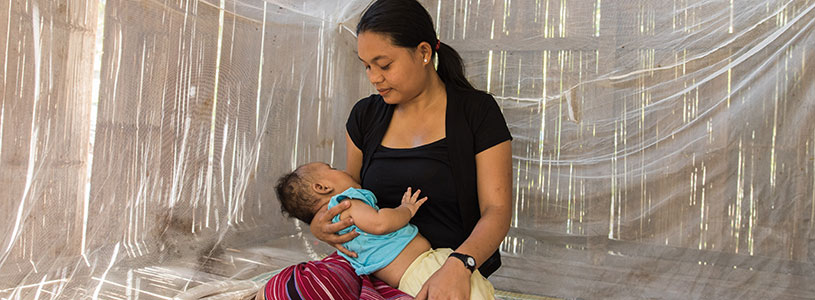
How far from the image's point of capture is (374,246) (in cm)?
151

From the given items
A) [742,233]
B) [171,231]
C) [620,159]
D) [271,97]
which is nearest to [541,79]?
[620,159]

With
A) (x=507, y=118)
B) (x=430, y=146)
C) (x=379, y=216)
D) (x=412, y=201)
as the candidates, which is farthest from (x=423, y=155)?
(x=507, y=118)

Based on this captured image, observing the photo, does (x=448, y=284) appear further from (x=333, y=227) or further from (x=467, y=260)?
(x=333, y=227)

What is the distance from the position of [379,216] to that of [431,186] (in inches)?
8.6

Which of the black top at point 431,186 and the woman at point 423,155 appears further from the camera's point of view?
the black top at point 431,186

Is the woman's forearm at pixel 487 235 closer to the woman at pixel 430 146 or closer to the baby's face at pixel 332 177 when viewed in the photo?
the woman at pixel 430 146

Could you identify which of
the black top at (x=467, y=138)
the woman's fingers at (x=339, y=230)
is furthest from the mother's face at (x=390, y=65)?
the woman's fingers at (x=339, y=230)

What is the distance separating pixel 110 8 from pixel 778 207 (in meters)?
2.52

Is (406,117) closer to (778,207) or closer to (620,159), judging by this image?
(620,159)

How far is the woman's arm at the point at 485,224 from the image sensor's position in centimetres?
132

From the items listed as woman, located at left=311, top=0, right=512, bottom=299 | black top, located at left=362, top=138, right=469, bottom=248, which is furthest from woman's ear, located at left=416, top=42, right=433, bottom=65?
black top, located at left=362, top=138, right=469, bottom=248

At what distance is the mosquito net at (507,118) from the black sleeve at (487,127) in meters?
1.05

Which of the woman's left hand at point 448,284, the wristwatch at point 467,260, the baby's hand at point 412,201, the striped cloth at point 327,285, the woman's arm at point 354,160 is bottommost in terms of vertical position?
the striped cloth at point 327,285

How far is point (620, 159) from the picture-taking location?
2557 mm
